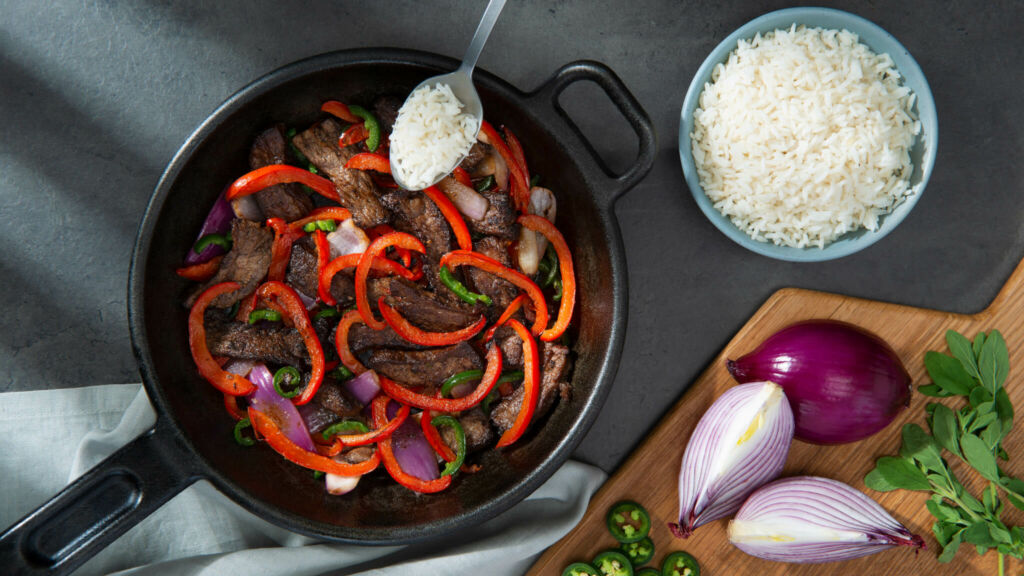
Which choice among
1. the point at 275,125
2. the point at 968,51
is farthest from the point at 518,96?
the point at 968,51

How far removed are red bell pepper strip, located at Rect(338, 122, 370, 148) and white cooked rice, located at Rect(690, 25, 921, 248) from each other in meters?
1.06

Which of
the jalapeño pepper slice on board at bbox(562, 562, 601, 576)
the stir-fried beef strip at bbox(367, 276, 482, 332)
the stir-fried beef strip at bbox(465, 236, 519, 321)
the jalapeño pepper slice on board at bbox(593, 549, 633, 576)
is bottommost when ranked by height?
the jalapeño pepper slice on board at bbox(562, 562, 601, 576)

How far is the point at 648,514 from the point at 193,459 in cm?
145

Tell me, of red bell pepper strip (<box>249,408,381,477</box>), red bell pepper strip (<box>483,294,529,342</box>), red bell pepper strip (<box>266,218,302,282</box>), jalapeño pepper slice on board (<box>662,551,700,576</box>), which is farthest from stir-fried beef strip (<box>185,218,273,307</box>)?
jalapeño pepper slice on board (<box>662,551,700,576</box>)

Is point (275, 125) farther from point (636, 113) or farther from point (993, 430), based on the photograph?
point (993, 430)

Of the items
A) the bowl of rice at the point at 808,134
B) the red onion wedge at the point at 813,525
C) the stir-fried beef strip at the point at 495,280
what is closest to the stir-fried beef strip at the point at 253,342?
the stir-fried beef strip at the point at 495,280

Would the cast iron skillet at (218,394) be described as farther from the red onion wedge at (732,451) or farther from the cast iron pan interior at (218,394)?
the red onion wedge at (732,451)

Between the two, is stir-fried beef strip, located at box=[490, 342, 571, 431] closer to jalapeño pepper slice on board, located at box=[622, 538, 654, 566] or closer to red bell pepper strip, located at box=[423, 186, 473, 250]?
red bell pepper strip, located at box=[423, 186, 473, 250]

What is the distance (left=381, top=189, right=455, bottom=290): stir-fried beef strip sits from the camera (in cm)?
226

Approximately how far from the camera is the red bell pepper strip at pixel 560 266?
2.27 meters

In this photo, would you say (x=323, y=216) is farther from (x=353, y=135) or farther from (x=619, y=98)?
(x=619, y=98)

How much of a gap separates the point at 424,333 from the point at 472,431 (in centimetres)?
35

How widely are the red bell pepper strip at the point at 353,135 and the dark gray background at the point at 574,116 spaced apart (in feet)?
Result: 1.18

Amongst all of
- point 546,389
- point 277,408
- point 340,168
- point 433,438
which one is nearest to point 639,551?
point 546,389
